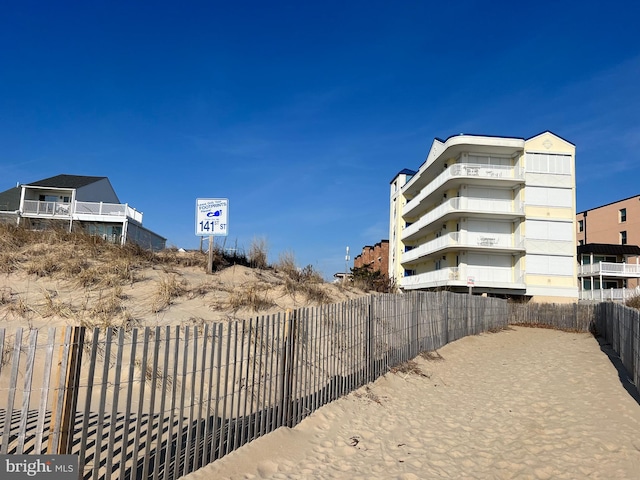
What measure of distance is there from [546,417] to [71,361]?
26.1 ft

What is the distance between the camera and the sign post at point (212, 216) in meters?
13.0

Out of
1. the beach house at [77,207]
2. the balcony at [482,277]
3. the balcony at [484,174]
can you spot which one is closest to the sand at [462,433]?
the balcony at [482,277]

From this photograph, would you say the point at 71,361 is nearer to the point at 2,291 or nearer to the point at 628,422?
the point at 2,291

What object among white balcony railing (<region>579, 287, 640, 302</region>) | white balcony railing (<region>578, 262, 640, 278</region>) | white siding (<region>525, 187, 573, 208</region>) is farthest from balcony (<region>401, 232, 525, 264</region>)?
white balcony railing (<region>578, 262, 640, 278</region>)

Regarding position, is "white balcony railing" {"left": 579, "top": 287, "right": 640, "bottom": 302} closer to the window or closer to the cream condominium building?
the cream condominium building

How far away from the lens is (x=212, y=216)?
13047 mm

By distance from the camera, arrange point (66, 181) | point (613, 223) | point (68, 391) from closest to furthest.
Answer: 1. point (68, 391)
2. point (66, 181)
3. point (613, 223)

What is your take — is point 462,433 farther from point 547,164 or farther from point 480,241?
point 547,164

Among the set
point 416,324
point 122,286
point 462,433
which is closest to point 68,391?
point 462,433

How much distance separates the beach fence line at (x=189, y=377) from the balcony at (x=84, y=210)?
2757 centimetres

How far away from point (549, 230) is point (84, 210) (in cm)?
3662

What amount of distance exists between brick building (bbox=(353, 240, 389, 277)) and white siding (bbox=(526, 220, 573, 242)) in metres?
22.9

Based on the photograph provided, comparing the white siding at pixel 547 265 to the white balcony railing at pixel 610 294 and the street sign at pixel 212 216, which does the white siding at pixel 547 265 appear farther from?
the street sign at pixel 212 216

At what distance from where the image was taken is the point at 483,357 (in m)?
15.2
